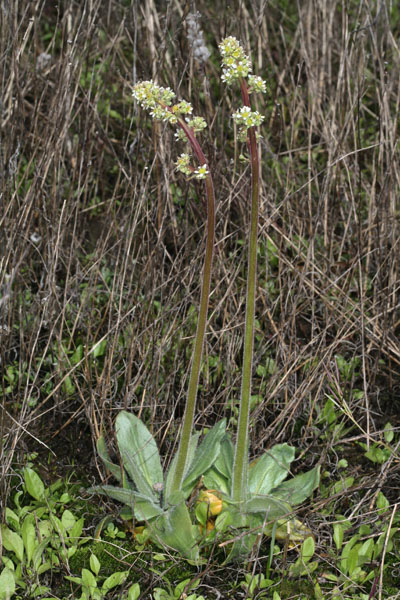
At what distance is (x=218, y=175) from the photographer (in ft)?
8.67

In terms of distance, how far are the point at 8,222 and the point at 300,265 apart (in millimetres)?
1233

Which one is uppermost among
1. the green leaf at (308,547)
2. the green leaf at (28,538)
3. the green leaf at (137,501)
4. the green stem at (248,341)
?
the green stem at (248,341)

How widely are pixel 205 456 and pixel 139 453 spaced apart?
205 millimetres

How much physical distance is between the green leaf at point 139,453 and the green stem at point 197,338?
97 mm

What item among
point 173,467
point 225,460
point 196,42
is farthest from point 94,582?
point 196,42

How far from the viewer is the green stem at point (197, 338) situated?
5.60 feet

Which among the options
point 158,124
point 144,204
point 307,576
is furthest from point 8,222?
point 307,576

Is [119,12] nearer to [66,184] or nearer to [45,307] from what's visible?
[66,184]

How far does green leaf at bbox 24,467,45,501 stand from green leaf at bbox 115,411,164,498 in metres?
0.29

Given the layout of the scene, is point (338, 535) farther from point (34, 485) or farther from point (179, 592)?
point (34, 485)

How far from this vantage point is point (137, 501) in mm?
1934

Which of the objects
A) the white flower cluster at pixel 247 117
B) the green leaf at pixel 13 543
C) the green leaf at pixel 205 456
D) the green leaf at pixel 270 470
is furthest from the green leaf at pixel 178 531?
the white flower cluster at pixel 247 117

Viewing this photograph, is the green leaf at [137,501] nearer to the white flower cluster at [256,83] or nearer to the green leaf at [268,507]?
the green leaf at [268,507]

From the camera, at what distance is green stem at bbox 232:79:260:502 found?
5.55 ft
